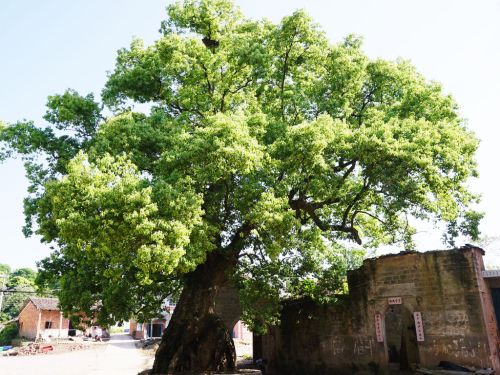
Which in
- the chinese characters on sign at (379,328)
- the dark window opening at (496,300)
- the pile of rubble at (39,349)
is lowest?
the pile of rubble at (39,349)

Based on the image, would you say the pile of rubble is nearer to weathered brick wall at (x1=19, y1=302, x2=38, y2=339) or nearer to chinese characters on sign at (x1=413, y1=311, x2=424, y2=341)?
weathered brick wall at (x1=19, y1=302, x2=38, y2=339)

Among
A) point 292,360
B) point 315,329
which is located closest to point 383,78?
point 315,329

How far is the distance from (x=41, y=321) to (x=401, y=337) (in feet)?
138

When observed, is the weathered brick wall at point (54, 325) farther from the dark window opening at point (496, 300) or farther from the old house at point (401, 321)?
the dark window opening at point (496, 300)

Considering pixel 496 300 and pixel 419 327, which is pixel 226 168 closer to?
pixel 419 327

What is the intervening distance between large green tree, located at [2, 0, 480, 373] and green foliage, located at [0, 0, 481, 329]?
2.1 inches

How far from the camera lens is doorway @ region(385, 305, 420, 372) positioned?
1725 cm

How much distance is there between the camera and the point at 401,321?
18.0 metres

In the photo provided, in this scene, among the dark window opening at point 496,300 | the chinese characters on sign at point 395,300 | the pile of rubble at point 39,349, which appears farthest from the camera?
the pile of rubble at point 39,349

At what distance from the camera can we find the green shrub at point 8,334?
43031 millimetres

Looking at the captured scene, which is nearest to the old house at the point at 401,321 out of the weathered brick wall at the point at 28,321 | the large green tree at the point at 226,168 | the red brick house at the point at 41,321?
the large green tree at the point at 226,168

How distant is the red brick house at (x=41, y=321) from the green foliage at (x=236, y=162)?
37874mm

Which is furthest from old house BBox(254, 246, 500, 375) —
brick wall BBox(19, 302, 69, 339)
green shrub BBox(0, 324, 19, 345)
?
green shrub BBox(0, 324, 19, 345)

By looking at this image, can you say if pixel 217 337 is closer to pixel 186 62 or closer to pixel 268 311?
pixel 268 311
